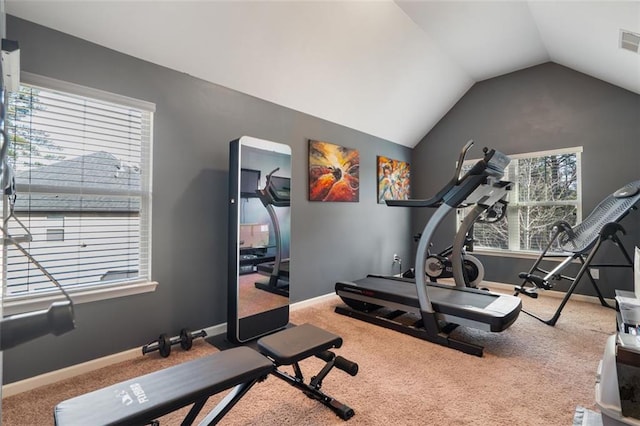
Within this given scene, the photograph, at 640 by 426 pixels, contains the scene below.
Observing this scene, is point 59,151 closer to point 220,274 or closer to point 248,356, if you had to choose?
point 220,274

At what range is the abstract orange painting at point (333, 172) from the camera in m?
3.89

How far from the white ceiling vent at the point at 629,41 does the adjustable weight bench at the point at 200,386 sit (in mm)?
3418

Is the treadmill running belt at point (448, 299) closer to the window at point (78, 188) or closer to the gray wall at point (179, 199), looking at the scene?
the gray wall at point (179, 199)

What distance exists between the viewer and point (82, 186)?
2.23 meters

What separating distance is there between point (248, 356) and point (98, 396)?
2.03 feet

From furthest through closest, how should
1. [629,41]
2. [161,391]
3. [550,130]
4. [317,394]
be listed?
1. [550,130]
2. [629,41]
3. [317,394]
4. [161,391]

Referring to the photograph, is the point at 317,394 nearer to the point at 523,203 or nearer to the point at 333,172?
the point at 333,172

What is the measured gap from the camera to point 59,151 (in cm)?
215

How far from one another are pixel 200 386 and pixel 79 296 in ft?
4.84

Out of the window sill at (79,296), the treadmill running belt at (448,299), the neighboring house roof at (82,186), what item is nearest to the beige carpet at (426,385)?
the treadmill running belt at (448,299)

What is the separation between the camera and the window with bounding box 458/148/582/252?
4.28m

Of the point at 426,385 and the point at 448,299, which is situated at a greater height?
the point at 448,299

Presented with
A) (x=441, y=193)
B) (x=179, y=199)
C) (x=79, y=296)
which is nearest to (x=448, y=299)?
(x=441, y=193)

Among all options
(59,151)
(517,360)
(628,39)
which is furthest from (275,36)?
(517,360)
